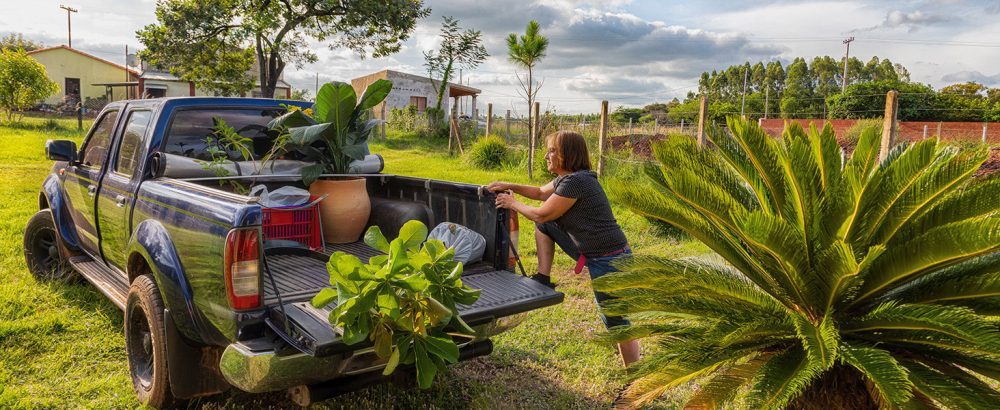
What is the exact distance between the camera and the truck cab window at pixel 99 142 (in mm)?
4666

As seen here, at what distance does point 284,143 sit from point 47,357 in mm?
2029

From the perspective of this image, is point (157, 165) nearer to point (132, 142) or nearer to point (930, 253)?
point (132, 142)

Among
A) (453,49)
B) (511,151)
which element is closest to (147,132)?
(511,151)

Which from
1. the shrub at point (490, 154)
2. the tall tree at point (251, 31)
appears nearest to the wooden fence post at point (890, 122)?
the shrub at point (490, 154)

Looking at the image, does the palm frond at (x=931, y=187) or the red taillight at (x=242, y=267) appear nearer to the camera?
the palm frond at (x=931, y=187)

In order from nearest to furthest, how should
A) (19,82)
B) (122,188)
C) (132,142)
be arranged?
(122,188)
(132,142)
(19,82)

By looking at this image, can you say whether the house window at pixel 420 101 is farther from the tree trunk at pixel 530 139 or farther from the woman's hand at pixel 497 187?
the woman's hand at pixel 497 187

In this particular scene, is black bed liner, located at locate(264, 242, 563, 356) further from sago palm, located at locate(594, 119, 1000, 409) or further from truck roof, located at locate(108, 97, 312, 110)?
truck roof, located at locate(108, 97, 312, 110)

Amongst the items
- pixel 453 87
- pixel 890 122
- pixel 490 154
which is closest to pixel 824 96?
pixel 453 87

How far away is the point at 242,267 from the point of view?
265 cm

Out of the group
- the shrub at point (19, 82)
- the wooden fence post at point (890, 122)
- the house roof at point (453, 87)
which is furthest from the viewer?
the house roof at point (453, 87)

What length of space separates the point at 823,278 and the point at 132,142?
4163 mm

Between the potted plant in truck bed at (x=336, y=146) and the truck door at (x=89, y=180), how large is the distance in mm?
1293

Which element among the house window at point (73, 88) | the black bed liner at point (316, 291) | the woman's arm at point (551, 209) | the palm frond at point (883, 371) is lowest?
the palm frond at point (883, 371)
